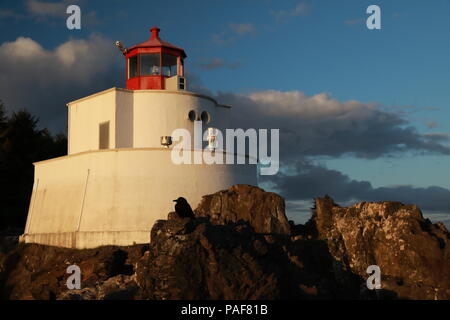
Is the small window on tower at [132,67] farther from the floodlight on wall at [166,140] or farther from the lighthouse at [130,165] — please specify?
the floodlight on wall at [166,140]

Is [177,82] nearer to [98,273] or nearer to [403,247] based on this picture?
[98,273]

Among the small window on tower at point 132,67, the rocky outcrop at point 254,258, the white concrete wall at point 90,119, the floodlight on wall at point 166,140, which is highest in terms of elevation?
the small window on tower at point 132,67

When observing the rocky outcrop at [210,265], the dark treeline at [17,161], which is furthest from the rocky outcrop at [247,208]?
the dark treeline at [17,161]

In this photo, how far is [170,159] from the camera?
27.9 metres

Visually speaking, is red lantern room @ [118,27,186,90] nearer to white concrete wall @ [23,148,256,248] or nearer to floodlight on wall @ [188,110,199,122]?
floodlight on wall @ [188,110,199,122]

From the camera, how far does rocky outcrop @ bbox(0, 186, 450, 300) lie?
18281mm

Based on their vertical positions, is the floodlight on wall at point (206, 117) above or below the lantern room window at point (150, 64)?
below

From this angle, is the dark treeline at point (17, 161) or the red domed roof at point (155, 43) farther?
the dark treeline at point (17, 161)

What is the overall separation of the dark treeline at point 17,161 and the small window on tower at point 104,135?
10.0 meters

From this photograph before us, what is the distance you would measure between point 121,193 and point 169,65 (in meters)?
8.65

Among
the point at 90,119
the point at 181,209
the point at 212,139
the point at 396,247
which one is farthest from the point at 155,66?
the point at 396,247

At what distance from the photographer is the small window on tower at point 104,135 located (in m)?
30.3

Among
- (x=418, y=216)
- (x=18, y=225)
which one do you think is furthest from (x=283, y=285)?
(x=18, y=225)

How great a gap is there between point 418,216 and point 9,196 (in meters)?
24.6
